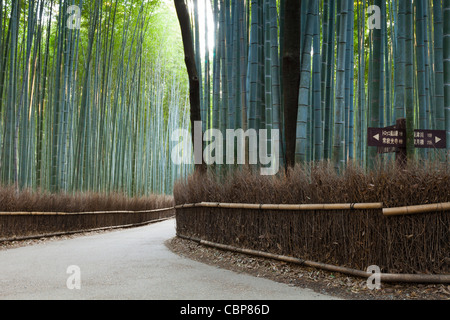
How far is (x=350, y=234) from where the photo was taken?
11.1 ft

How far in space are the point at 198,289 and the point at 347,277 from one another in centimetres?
108

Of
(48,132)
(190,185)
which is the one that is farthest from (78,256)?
(48,132)

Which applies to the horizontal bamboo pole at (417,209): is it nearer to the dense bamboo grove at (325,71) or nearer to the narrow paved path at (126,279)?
the dense bamboo grove at (325,71)

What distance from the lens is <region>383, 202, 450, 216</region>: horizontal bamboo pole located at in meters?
2.93

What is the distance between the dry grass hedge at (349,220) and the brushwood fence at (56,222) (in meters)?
3.35

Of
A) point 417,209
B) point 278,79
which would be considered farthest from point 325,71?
point 417,209

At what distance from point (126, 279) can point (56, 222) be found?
14.8 feet

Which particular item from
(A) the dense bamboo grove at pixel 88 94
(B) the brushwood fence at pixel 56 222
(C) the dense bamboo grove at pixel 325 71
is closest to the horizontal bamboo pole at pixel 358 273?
(C) the dense bamboo grove at pixel 325 71

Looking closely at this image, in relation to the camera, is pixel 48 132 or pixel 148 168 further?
pixel 148 168

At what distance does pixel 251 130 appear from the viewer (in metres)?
5.25

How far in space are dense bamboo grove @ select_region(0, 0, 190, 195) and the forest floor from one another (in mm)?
4037

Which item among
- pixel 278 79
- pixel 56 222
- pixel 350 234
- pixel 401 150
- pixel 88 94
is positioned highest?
pixel 88 94

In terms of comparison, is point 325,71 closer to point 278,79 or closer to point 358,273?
point 278,79
